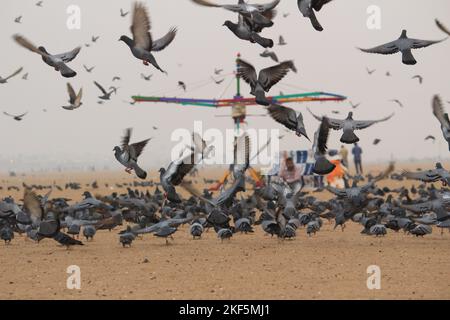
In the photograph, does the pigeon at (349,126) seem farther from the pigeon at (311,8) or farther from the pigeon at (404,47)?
the pigeon at (311,8)

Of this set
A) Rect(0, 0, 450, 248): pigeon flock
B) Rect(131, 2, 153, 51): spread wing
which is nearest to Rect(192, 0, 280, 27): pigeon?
Rect(0, 0, 450, 248): pigeon flock

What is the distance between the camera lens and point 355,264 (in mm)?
13539

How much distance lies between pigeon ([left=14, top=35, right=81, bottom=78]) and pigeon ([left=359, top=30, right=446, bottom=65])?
5320mm

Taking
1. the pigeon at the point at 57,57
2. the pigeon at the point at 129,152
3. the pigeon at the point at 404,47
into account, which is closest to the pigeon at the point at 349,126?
the pigeon at the point at 404,47

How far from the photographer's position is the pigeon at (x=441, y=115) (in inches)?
507

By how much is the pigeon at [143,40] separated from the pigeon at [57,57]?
0.99m

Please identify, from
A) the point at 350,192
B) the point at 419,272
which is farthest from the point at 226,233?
the point at 419,272

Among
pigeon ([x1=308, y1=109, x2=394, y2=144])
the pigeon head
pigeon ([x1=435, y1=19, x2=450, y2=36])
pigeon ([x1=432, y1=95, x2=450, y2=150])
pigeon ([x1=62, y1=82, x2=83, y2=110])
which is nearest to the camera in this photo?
pigeon ([x1=435, y1=19, x2=450, y2=36])

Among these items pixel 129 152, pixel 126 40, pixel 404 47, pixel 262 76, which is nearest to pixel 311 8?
pixel 262 76

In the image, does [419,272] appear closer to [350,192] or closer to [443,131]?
[443,131]

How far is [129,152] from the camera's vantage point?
13.9 m

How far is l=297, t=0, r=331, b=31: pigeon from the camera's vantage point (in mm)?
11146

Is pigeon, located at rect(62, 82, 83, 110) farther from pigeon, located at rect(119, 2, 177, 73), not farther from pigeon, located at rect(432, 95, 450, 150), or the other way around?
pigeon, located at rect(432, 95, 450, 150)

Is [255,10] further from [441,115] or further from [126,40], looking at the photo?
[441,115]
